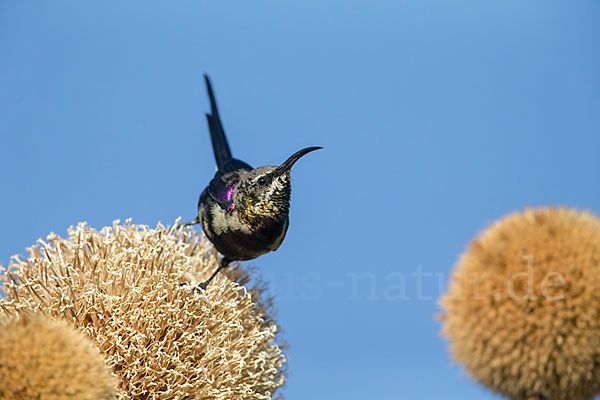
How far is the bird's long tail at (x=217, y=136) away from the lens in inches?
146

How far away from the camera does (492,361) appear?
220cm

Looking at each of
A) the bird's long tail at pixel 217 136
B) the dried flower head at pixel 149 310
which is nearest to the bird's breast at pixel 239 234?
the dried flower head at pixel 149 310

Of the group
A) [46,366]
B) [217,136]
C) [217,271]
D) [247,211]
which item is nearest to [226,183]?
[247,211]

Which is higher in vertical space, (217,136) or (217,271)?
(217,136)

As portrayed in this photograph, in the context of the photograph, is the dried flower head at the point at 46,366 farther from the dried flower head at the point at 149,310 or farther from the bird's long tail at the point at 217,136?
the bird's long tail at the point at 217,136

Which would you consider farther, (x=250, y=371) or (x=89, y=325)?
(x=250, y=371)

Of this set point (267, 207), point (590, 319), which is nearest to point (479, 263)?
point (590, 319)

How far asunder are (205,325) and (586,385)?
59.4 inches

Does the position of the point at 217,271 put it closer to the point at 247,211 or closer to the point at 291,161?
the point at 247,211

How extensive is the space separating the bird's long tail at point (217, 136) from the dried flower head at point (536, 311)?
5.92 ft

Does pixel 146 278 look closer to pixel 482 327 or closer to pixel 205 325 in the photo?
pixel 205 325

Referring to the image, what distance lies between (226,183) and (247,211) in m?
0.30

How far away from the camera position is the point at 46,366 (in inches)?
69.1

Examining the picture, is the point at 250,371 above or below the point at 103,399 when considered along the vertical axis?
above
